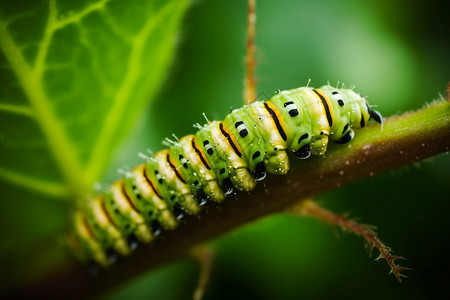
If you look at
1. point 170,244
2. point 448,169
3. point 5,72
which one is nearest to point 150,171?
point 170,244

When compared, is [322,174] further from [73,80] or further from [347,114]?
[73,80]

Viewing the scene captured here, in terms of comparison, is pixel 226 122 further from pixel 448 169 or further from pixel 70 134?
pixel 448 169

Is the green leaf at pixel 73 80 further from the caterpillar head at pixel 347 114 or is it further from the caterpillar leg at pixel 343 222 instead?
the caterpillar leg at pixel 343 222

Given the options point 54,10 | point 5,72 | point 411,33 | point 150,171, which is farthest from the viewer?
point 411,33

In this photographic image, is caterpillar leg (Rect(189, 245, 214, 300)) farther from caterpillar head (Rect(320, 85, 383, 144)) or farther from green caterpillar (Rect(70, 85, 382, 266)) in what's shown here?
caterpillar head (Rect(320, 85, 383, 144))

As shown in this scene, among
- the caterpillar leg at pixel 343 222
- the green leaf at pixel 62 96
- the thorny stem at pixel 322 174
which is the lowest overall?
the caterpillar leg at pixel 343 222

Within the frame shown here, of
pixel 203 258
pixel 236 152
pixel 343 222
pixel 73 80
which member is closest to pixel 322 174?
pixel 343 222

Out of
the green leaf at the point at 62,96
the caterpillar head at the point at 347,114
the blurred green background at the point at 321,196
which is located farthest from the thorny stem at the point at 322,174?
the green leaf at the point at 62,96
